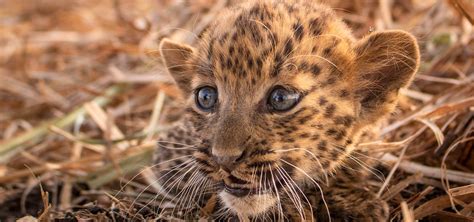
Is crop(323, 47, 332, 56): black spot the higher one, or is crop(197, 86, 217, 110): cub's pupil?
crop(323, 47, 332, 56): black spot

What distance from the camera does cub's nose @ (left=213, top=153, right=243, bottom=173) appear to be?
3459 millimetres

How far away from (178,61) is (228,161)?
127 centimetres

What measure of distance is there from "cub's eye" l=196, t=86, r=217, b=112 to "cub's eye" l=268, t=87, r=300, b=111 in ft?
1.21

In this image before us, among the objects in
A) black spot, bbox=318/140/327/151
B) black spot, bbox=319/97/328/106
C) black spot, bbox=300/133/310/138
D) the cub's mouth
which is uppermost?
black spot, bbox=319/97/328/106

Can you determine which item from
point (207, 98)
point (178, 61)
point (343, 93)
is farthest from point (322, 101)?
point (178, 61)

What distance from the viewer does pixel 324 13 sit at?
13.6 feet

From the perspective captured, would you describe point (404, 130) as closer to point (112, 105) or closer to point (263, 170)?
point (263, 170)

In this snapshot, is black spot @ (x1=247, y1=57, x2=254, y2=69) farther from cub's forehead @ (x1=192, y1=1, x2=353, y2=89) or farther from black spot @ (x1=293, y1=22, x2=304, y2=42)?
black spot @ (x1=293, y1=22, x2=304, y2=42)

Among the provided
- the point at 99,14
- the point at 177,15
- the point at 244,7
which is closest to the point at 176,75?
the point at 244,7

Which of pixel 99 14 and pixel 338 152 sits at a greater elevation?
pixel 99 14

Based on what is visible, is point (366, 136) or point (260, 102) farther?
point (366, 136)

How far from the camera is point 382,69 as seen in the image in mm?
4039

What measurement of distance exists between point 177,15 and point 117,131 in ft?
6.06

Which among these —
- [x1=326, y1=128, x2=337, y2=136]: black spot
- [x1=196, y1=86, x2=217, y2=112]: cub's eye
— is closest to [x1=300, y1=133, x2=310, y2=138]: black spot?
[x1=326, y1=128, x2=337, y2=136]: black spot
